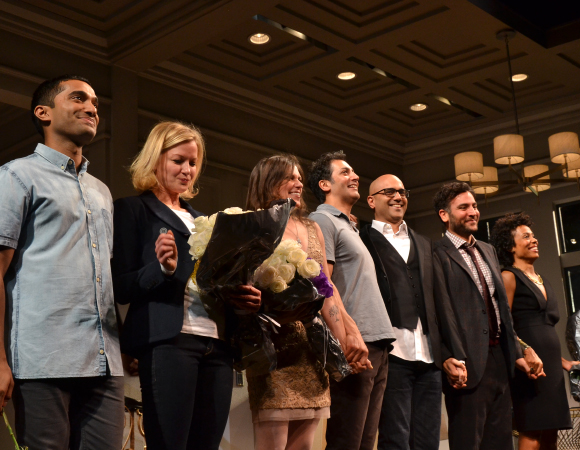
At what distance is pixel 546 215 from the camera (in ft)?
29.0

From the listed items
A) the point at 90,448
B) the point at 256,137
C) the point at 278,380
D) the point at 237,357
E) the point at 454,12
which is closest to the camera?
the point at 90,448

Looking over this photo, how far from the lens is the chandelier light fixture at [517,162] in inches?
242

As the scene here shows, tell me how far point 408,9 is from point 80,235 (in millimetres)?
5151

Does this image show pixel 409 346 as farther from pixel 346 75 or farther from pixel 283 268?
pixel 346 75

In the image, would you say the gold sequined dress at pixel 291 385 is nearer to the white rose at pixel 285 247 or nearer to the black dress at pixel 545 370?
the white rose at pixel 285 247

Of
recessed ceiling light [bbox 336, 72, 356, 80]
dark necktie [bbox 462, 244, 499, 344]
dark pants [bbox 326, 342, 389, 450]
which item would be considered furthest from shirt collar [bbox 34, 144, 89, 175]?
recessed ceiling light [bbox 336, 72, 356, 80]

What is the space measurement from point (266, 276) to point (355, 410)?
29.4 inches

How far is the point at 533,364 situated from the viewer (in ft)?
11.6

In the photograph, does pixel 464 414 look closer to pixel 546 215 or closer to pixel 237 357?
pixel 237 357

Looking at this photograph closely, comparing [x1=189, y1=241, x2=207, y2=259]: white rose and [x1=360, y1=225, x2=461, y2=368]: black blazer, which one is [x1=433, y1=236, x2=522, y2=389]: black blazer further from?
[x1=189, y1=241, x2=207, y2=259]: white rose

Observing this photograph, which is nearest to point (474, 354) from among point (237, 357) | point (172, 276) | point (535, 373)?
point (535, 373)

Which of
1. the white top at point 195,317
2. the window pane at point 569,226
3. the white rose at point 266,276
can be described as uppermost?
the window pane at point 569,226

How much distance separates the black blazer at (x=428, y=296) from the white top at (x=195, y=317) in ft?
3.94

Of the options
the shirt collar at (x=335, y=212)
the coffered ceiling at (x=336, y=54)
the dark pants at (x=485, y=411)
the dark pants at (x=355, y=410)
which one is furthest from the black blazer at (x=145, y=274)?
the coffered ceiling at (x=336, y=54)
